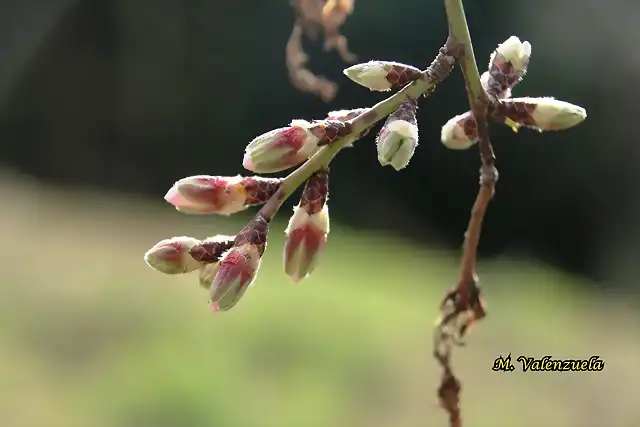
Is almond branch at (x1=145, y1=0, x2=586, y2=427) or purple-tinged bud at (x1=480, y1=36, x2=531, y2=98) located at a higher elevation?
purple-tinged bud at (x1=480, y1=36, x2=531, y2=98)

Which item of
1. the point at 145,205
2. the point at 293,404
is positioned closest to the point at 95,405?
the point at 293,404

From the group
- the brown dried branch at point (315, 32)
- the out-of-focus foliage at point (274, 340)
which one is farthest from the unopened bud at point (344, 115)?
the out-of-focus foliage at point (274, 340)

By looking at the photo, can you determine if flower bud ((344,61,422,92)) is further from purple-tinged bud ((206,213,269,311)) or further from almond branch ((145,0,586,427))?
purple-tinged bud ((206,213,269,311))

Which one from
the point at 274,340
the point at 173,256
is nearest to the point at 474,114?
the point at 173,256

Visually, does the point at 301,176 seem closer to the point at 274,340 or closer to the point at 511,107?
the point at 511,107
